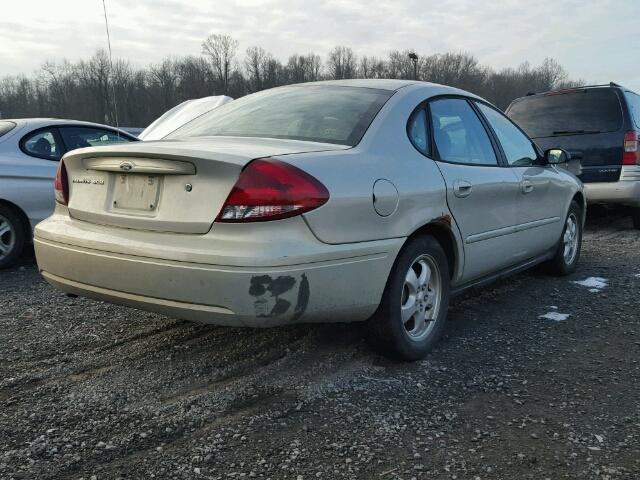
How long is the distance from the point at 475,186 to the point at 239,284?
5.90 feet

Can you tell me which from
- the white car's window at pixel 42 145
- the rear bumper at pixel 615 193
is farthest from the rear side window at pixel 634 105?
the white car's window at pixel 42 145

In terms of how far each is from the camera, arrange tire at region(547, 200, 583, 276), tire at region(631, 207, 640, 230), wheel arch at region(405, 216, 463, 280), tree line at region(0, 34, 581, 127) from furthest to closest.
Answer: tree line at region(0, 34, 581, 127)
tire at region(631, 207, 640, 230)
tire at region(547, 200, 583, 276)
wheel arch at region(405, 216, 463, 280)

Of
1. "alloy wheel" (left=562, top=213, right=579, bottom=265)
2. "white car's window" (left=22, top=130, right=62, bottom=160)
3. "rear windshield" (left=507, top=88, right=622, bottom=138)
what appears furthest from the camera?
"rear windshield" (left=507, top=88, right=622, bottom=138)

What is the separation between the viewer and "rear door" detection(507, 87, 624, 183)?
740cm

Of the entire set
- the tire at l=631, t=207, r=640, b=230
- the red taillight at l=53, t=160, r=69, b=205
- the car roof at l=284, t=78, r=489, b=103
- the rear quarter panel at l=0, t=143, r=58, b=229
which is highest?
the car roof at l=284, t=78, r=489, b=103

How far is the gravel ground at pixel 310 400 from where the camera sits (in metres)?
2.24

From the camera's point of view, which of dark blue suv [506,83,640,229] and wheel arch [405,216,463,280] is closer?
wheel arch [405,216,463,280]

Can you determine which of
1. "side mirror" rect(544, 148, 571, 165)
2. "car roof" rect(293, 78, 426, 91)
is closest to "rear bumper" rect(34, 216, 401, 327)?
"car roof" rect(293, 78, 426, 91)

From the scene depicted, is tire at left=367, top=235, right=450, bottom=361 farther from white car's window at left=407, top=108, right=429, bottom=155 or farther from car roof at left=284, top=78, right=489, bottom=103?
car roof at left=284, top=78, right=489, bottom=103

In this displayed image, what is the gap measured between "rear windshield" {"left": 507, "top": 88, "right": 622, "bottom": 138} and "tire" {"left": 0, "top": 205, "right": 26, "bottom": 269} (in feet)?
20.9

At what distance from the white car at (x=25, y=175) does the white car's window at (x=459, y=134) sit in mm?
3088

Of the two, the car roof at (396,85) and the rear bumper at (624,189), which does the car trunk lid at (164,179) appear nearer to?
the car roof at (396,85)

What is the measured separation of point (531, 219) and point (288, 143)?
2267 mm

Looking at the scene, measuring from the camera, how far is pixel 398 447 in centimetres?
236
